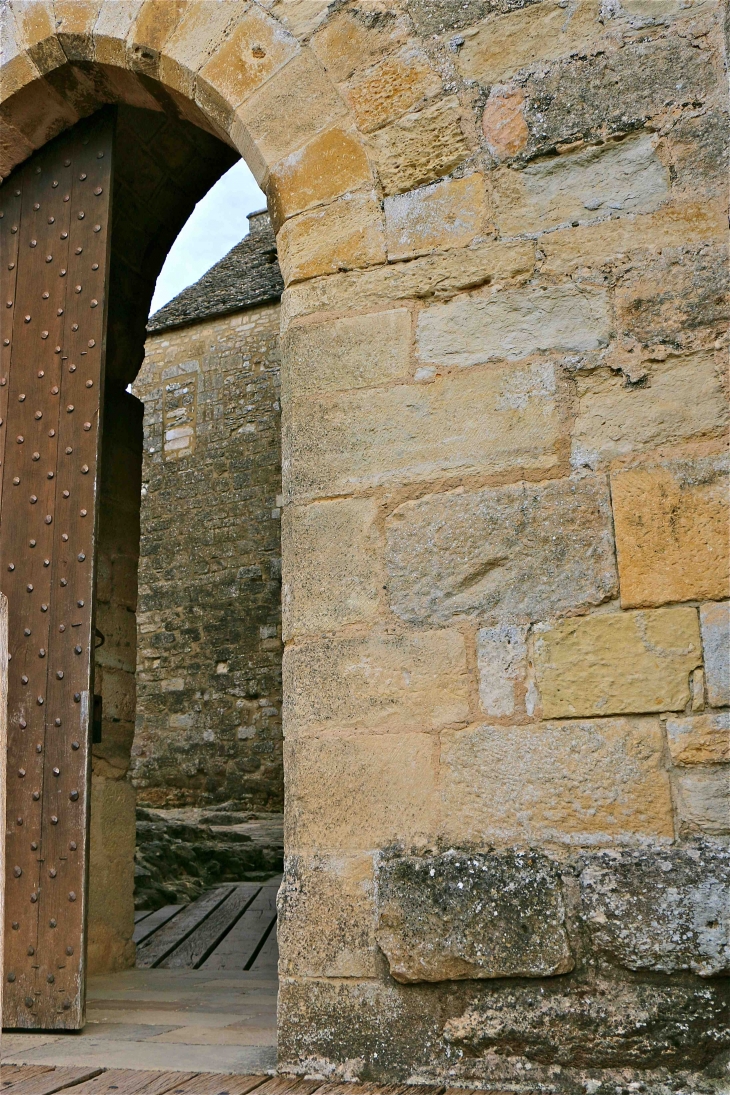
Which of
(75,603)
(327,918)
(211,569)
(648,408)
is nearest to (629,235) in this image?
(648,408)

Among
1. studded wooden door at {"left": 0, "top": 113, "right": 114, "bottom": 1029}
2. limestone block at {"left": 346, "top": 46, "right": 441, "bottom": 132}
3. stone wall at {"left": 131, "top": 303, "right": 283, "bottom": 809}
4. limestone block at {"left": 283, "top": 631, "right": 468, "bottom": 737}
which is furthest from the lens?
stone wall at {"left": 131, "top": 303, "right": 283, "bottom": 809}

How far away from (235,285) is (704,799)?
36.1ft

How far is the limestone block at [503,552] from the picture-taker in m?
2.16

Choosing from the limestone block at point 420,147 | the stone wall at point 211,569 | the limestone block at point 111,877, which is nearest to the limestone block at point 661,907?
the limestone block at point 420,147

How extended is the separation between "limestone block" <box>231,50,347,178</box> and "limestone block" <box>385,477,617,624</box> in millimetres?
1127

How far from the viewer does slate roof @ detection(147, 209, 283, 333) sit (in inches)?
453

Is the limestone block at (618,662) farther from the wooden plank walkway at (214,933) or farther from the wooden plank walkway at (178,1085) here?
the wooden plank walkway at (214,933)

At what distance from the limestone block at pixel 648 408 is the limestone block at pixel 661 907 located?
880 mm

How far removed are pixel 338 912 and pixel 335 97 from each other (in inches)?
83.7

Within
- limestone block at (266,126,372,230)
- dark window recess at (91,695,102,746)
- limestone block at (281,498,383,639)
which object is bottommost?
dark window recess at (91,695,102,746)

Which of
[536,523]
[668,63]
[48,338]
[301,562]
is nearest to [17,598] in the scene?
[48,338]

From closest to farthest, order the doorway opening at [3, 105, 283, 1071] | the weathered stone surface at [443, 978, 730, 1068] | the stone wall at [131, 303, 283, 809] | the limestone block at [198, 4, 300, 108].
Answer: the weathered stone surface at [443, 978, 730, 1068], the limestone block at [198, 4, 300, 108], the doorway opening at [3, 105, 283, 1071], the stone wall at [131, 303, 283, 809]

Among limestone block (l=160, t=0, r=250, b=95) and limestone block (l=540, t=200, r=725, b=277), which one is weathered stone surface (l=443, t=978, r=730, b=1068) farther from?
limestone block (l=160, t=0, r=250, b=95)

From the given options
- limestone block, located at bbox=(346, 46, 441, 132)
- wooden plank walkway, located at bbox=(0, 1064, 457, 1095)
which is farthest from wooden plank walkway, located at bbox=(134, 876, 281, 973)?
limestone block, located at bbox=(346, 46, 441, 132)
